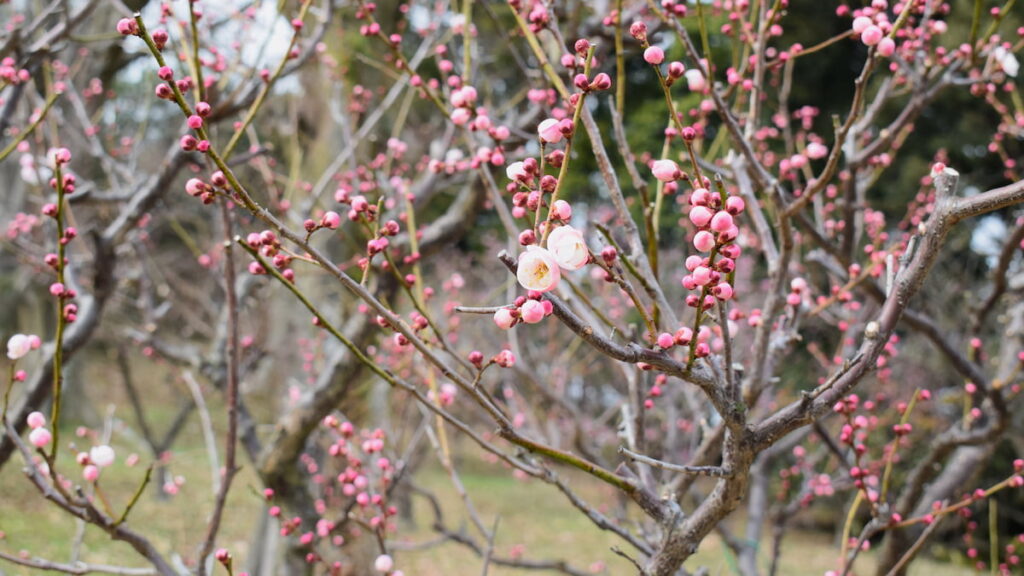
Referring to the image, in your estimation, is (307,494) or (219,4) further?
(219,4)

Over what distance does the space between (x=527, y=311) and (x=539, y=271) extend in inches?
1.9

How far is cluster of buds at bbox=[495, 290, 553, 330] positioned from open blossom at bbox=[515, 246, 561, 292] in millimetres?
23

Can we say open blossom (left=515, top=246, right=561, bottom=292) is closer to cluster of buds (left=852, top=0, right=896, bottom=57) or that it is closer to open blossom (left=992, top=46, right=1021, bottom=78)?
cluster of buds (left=852, top=0, right=896, bottom=57)

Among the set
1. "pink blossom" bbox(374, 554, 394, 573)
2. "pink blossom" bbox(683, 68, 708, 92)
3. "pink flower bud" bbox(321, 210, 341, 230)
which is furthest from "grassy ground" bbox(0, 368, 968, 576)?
"pink flower bud" bbox(321, 210, 341, 230)

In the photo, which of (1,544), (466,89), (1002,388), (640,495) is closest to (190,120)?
(466,89)

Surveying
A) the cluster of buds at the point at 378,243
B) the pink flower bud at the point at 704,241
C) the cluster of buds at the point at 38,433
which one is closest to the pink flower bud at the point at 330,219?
the cluster of buds at the point at 378,243

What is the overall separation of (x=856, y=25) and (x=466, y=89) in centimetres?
77

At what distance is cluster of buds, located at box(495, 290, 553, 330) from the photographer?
88cm

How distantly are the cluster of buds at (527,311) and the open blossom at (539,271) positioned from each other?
23mm

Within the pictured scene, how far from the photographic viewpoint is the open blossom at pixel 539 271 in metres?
0.87

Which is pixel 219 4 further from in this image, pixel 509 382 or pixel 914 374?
pixel 914 374

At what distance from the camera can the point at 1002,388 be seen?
10.4 ft

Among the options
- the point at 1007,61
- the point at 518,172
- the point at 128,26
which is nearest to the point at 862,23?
the point at 518,172

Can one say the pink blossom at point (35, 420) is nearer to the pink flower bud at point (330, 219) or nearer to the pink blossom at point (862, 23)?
the pink flower bud at point (330, 219)
